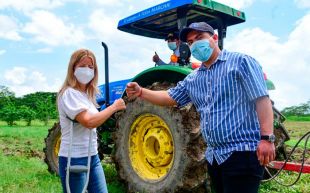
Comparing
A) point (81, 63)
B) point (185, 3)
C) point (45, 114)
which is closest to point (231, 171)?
point (81, 63)

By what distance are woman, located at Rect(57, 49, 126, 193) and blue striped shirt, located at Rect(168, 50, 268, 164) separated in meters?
0.64

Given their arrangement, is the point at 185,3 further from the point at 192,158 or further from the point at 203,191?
the point at 203,191

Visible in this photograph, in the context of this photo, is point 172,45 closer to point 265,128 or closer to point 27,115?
point 265,128

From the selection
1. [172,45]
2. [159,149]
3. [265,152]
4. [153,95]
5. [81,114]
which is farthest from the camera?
[172,45]

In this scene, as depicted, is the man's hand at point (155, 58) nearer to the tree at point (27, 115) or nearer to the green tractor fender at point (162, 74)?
the green tractor fender at point (162, 74)

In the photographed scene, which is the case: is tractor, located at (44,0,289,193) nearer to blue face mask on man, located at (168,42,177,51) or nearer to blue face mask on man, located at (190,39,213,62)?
blue face mask on man, located at (168,42,177,51)

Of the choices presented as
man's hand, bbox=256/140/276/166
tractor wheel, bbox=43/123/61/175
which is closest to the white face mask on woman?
man's hand, bbox=256/140/276/166

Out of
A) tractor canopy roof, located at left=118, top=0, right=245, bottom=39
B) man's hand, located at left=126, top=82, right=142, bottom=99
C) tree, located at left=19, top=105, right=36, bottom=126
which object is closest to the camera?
man's hand, located at left=126, top=82, right=142, bottom=99

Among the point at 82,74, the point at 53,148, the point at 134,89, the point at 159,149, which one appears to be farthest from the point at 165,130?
the point at 53,148

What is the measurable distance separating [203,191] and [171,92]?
1.69 m

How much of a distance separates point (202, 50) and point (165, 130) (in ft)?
7.23

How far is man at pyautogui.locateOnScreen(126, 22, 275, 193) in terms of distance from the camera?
2436 mm

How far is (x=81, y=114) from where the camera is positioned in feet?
8.89

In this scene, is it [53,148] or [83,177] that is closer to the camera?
[83,177]
